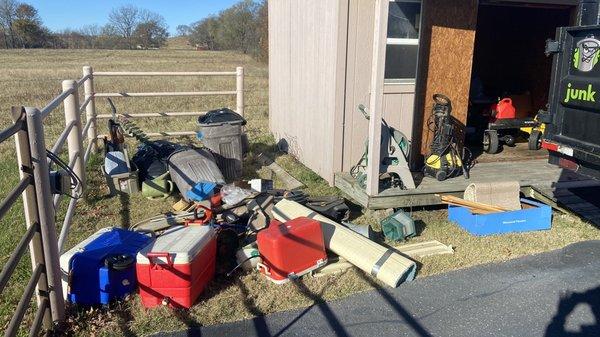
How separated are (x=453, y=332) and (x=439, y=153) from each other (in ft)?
9.19

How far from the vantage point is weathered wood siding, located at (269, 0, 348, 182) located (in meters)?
6.03

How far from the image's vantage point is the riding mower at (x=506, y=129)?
7.71 meters

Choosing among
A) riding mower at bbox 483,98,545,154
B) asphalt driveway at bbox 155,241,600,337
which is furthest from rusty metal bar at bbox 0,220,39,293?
riding mower at bbox 483,98,545,154

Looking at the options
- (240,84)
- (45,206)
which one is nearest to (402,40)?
(240,84)

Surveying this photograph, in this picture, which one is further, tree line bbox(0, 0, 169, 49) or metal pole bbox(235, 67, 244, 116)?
tree line bbox(0, 0, 169, 49)

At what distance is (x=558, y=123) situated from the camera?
450 cm

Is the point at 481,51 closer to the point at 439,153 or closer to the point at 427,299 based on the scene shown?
the point at 439,153

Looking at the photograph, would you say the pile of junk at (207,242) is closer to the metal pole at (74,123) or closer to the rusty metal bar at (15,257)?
the metal pole at (74,123)

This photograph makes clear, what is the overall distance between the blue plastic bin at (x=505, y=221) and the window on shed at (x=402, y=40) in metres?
1.80

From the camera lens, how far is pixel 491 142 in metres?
7.63

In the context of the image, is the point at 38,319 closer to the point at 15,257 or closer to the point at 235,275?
the point at 15,257

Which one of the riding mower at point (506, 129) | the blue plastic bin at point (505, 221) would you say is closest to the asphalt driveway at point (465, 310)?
the blue plastic bin at point (505, 221)

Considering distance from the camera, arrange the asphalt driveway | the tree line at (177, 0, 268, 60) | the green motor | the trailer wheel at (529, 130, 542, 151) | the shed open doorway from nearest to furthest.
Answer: the asphalt driveway < the green motor < the trailer wheel at (529, 130, 542, 151) < the shed open doorway < the tree line at (177, 0, 268, 60)

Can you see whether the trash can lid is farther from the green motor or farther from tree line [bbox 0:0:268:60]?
tree line [bbox 0:0:268:60]
